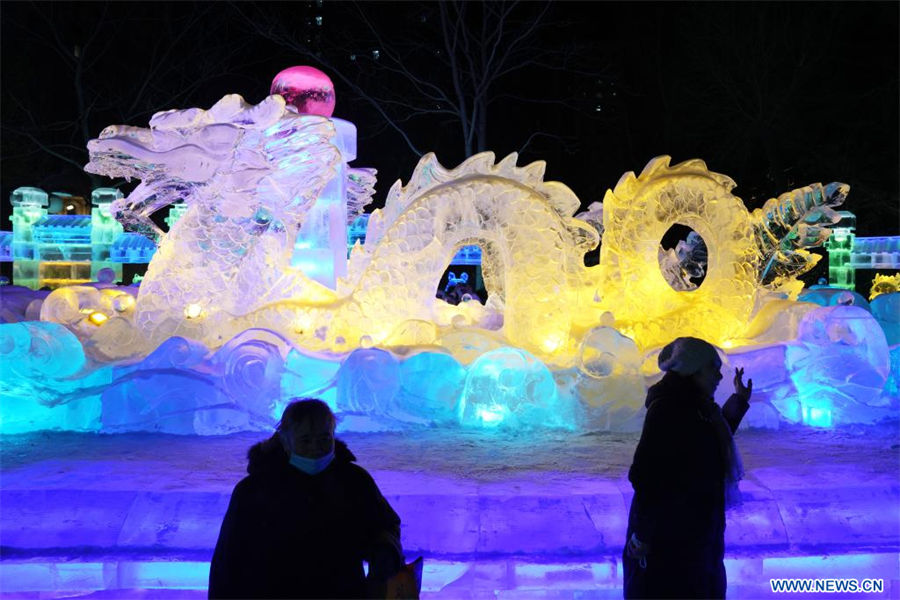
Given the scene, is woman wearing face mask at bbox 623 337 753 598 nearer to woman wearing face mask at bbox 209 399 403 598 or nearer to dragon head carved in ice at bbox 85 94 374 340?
woman wearing face mask at bbox 209 399 403 598

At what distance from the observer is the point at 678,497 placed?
110 inches

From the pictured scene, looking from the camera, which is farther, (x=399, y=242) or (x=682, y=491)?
(x=399, y=242)

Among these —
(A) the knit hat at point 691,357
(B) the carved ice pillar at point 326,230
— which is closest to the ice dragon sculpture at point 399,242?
(B) the carved ice pillar at point 326,230

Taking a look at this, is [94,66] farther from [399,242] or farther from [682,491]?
[682,491]

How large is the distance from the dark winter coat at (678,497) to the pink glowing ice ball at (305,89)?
541cm

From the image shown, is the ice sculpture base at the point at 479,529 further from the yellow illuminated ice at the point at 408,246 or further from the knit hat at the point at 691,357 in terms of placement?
the yellow illuminated ice at the point at 408,246

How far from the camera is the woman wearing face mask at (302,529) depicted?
2.30 metres

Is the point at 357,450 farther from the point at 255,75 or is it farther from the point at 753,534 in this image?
the point at 255,75

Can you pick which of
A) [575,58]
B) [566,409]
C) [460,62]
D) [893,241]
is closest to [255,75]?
[460,62]

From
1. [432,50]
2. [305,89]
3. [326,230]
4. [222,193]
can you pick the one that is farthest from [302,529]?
[432,50]

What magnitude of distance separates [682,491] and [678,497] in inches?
0.9

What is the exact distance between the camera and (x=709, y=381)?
2.88 metres

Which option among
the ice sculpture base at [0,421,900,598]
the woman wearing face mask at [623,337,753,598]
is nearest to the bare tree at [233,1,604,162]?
the ice sculpture base at [0,421,900,598]

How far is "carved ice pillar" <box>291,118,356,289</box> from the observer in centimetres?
758
